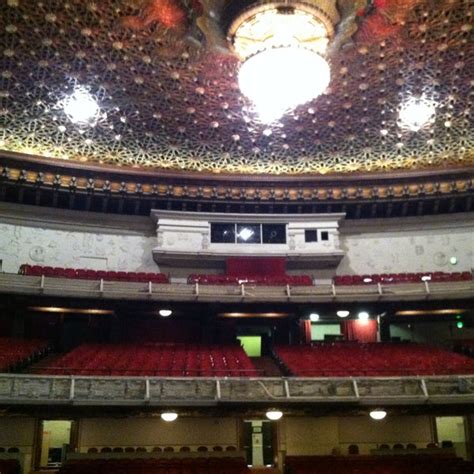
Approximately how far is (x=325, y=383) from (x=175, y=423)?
4.58m

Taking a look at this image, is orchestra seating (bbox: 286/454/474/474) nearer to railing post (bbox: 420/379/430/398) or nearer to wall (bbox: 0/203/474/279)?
railing post (bbox: 420/379/430/398)

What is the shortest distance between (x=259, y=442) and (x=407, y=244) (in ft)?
32.9

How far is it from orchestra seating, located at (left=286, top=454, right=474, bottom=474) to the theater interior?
0.07m

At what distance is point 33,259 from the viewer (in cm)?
1916

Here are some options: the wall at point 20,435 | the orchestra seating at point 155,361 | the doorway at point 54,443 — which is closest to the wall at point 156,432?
the doorway at point 54,443

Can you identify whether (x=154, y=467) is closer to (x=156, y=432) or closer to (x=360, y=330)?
(x=156, y=432)

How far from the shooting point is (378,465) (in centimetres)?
1240

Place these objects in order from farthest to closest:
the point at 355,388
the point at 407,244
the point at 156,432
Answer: the point at 407,244, the point at 156,432, the point at 355,388

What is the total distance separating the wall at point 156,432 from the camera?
14.4 meters

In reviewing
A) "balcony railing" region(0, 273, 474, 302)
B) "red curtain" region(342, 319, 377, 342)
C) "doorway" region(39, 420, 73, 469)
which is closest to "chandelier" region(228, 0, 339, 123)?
"balcony railing" region(0, 273, 474, 302)

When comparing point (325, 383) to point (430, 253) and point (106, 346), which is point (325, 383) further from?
point (430, 253)

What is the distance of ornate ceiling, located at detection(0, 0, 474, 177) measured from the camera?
Result: 1420cm

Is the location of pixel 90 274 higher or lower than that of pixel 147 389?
higher

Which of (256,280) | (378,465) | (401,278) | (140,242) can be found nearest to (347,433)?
(378,465)
